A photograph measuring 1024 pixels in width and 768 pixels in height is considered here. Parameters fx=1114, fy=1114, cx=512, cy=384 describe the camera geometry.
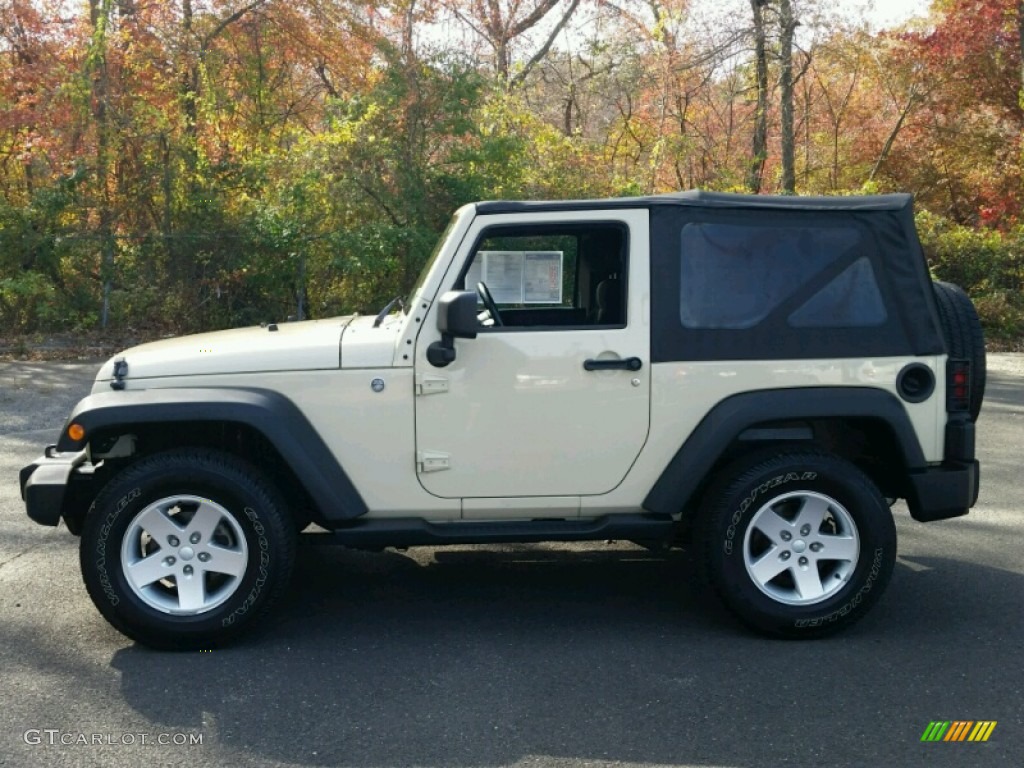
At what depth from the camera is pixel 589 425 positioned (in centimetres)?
474

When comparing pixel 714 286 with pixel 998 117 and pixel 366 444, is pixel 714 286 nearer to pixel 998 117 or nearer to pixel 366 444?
pixel 366 444

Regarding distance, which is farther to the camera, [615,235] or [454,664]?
[615,235]

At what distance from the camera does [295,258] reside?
50.3 feet

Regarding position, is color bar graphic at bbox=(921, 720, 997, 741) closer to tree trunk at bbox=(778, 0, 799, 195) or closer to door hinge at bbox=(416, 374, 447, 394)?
door hinge at bbox=(416, 374, 447, 394)

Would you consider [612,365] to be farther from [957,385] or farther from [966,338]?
[966,338]

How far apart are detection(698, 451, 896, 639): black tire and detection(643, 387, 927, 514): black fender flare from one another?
0.54ft

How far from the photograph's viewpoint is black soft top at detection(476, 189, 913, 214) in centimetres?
478

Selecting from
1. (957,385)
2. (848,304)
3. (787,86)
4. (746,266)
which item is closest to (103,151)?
(787,86)

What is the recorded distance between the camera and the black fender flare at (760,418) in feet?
15.4

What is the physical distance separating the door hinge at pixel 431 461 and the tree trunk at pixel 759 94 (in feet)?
58.2

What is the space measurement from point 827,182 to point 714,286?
2037 cm

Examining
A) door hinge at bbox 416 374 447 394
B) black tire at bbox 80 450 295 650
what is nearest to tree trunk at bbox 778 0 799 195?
door hinge at bbox 416 374 447 394

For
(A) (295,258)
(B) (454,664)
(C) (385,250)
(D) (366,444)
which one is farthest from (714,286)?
(A) (295,258)

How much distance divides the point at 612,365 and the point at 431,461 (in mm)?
866
